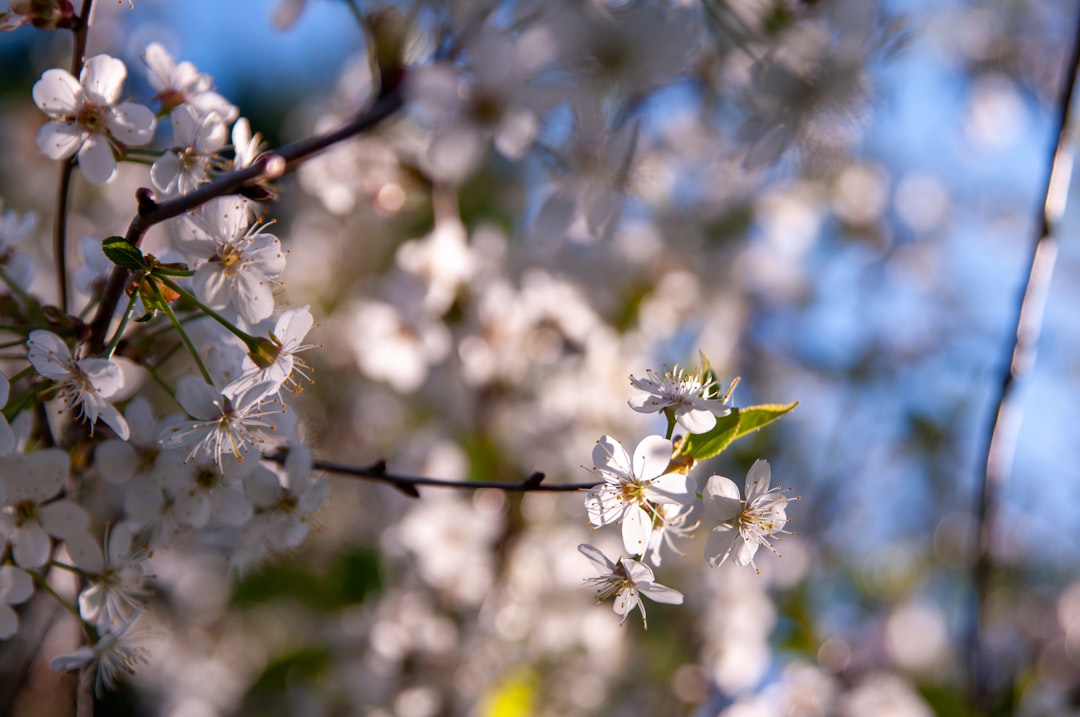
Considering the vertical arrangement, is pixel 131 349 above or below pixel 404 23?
below

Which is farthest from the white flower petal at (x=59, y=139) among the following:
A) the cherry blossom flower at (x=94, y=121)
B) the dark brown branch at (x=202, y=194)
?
the dark brown branch at (x=202, y=194)

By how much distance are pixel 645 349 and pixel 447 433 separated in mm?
394

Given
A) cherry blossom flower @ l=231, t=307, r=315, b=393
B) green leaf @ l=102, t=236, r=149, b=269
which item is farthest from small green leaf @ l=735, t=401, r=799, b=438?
green leaf @ l=102, t=236, r=149, b=269

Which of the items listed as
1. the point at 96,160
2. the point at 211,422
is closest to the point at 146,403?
the point at 211,422

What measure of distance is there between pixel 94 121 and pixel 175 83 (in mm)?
103

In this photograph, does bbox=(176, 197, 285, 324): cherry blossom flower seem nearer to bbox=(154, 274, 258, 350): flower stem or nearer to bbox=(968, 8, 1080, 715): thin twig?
bbox=(154, 274, 258, 350): flower stem

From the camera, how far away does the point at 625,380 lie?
150 cm

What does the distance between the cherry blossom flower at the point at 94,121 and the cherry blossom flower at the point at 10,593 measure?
0.29 m

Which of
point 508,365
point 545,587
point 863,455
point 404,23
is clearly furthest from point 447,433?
point 863,455

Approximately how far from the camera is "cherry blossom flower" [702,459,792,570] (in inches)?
24.0

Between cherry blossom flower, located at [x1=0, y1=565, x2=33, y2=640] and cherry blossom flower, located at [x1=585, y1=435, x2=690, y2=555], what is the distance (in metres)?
0.41

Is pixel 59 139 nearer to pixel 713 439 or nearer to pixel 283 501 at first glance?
pixel 283 501

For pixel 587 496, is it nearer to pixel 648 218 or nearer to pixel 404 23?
pixel 404 23

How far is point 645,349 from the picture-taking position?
1568 millimetres
